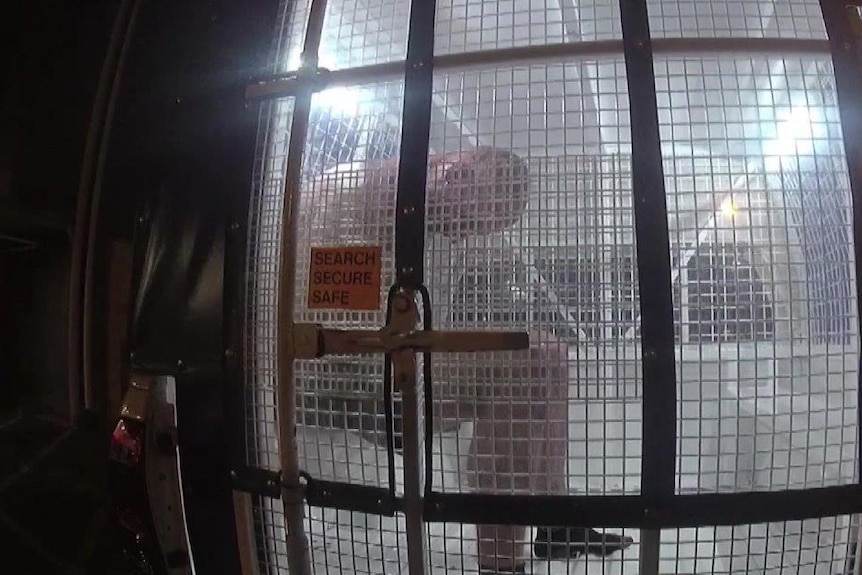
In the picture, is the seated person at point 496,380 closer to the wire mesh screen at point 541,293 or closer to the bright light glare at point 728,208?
the wire mesh screen at point 541,293

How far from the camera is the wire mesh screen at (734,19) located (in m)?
1.47

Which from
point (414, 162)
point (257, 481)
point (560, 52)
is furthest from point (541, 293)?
point (257, 481)

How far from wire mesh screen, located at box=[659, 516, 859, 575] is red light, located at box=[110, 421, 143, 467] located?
3.41 ft

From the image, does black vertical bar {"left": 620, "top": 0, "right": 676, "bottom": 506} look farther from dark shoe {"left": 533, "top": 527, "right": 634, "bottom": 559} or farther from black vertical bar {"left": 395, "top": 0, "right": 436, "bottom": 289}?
black vertical bar {"left": 395, "top": 0, "right": 436, "bottom": 289}

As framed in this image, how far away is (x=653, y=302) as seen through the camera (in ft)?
4.39

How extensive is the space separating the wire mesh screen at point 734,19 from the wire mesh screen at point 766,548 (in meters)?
0.94

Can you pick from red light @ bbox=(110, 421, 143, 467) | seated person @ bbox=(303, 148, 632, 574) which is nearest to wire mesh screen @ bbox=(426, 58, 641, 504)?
seated person @ bbox=(303, 148, 632, 574)

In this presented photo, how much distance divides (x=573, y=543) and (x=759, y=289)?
1.92ft

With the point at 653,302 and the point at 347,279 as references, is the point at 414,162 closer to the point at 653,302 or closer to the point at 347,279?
the point at 347,279

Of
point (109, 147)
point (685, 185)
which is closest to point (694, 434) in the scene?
point (685, 185)

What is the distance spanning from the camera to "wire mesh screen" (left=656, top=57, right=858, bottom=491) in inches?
53.6

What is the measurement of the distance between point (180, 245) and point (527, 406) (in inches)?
31.8

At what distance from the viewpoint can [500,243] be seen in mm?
1408

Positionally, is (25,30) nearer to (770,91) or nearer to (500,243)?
(500,243)
